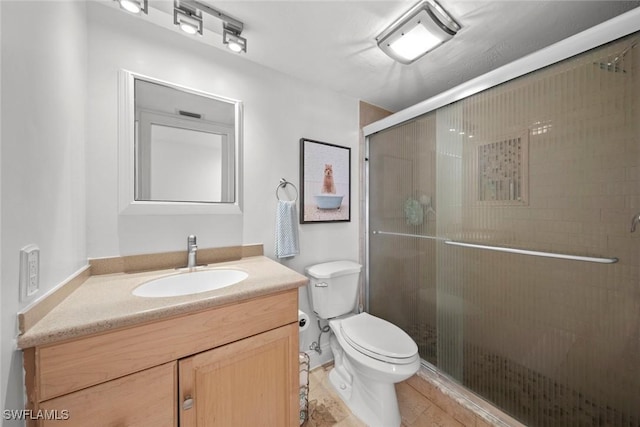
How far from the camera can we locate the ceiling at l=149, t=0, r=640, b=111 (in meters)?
1.09

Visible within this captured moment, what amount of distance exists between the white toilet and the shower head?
4.97ft

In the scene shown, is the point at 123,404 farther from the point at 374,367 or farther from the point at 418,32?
the point at 418,32

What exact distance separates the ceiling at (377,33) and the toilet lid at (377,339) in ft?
5.63

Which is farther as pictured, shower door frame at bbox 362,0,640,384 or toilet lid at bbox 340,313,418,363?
toilet lid at bbox 340,313,418,363

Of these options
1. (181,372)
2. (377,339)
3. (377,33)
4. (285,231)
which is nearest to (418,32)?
(377,33)

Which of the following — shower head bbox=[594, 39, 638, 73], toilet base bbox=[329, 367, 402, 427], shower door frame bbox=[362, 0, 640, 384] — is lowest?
toilet base bbox=[329, 367, 402, 427]

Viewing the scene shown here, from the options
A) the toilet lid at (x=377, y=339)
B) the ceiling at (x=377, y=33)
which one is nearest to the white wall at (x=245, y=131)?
the ceiling at (x=377, y=33)

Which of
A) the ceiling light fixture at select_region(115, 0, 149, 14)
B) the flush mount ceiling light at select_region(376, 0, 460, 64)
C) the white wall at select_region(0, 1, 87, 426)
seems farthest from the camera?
the flush mount ceiling light at select_region(376, 0, 460, 64)

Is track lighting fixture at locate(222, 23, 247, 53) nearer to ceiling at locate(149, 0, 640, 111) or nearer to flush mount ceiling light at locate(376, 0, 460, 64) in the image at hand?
ceiling at locate(149, 0, 640, 111)

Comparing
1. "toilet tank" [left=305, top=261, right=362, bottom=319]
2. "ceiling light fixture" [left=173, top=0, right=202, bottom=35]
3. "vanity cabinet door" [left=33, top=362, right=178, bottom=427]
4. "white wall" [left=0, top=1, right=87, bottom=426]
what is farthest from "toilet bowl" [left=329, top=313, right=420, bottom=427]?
"ceiling light fixture" [left=173, top=0, right=202, bottom=35]

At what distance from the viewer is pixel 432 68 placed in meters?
1.58

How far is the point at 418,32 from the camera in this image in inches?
47.1

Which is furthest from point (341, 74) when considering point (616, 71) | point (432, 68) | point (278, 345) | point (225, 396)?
point (225, 396)

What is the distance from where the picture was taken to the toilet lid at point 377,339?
1231mm
